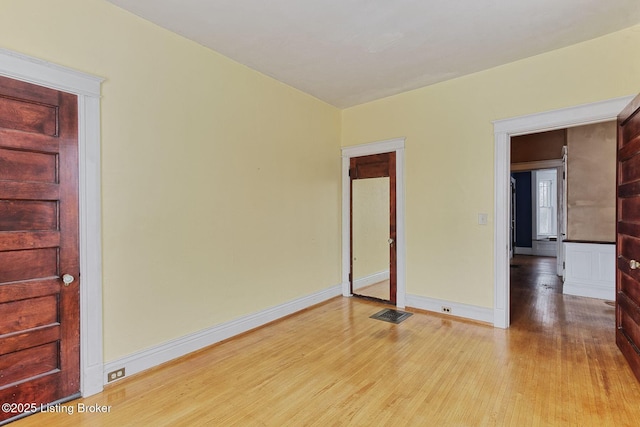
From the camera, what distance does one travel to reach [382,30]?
2.78 metres

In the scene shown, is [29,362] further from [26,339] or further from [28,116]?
[28,116]

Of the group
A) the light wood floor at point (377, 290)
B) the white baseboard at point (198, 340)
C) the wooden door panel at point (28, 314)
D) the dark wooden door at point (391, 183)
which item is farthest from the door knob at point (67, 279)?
the light wood floor at point (377, 290)

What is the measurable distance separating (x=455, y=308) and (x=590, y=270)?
2692mm

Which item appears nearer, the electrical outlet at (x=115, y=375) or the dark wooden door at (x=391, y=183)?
the electrical outlet at (x=115, y=375)

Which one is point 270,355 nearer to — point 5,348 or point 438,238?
point 5,348

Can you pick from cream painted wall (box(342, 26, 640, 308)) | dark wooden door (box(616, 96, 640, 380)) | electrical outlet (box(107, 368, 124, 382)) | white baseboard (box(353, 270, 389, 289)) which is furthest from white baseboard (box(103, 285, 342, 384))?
dark wooden door (box(616, 96, 640, 380))

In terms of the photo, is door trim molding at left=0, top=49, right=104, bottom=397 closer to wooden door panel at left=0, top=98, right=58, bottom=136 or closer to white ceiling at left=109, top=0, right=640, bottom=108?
wooden door panel at left=0, top=98, right=58, bottom=136

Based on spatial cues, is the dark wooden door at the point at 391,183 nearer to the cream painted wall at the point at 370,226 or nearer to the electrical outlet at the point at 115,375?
the cream painted wall at the point at 370,226

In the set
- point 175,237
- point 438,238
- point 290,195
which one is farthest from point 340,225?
point 175,237

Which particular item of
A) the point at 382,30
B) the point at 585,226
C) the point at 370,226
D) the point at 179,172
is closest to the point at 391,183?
the point at 370,226

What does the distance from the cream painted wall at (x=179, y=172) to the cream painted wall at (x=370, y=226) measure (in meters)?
1.01

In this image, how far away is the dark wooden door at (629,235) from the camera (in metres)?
2.45

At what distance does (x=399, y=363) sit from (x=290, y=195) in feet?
7.40

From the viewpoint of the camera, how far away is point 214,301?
317 centimetres
